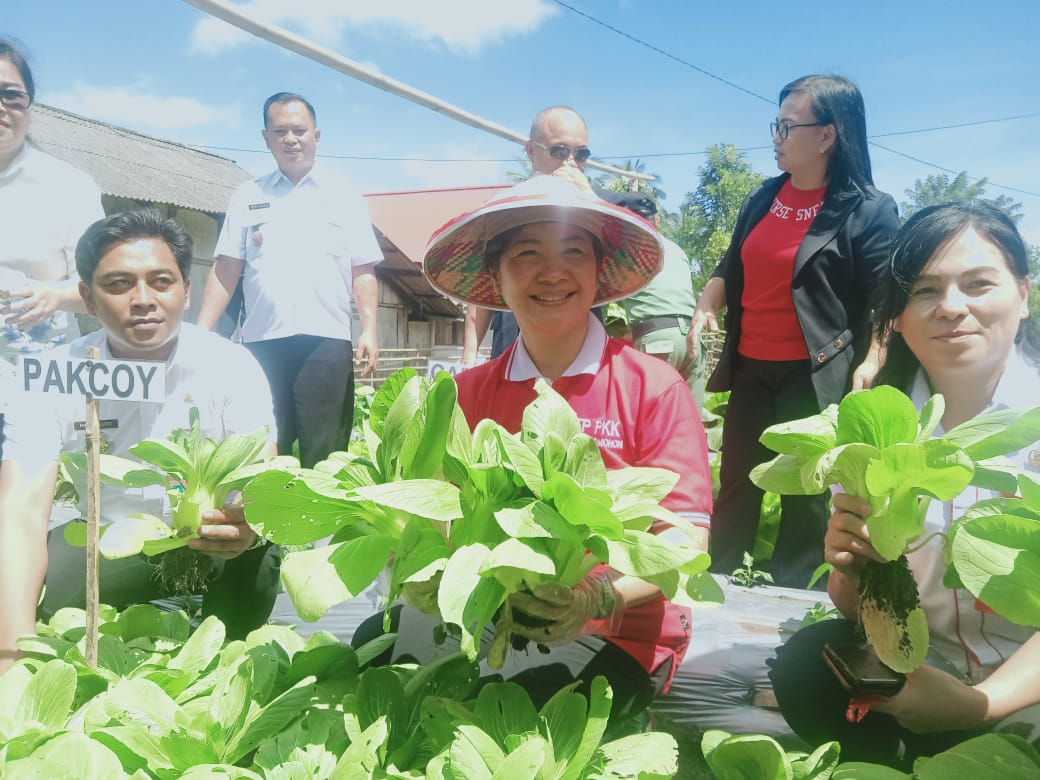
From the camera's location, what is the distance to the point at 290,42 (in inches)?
165

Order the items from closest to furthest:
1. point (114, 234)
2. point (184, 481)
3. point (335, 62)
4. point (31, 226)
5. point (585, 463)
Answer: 1. point (585, 463)
2. point (184, 481)
3. point (114, 234)
4. point (31, 226)
5. point (335, 62)

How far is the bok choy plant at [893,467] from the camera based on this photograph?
0.88 meters

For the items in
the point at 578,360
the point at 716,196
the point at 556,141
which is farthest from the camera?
the point at 716,196

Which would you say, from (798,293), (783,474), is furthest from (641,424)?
(798,293)

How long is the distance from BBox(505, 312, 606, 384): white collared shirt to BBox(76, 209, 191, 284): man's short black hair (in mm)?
803

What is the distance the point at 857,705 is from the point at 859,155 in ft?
6.20

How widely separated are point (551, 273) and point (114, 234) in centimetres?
94

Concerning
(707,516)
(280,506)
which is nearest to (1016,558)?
(707,516)

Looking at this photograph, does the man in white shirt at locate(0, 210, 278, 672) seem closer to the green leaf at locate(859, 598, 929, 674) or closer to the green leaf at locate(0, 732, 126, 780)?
the green leaf at locate(0, 732, 126, 780)

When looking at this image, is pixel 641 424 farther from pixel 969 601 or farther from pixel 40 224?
pixel 40 224

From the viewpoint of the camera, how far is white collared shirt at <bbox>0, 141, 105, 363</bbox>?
194cm

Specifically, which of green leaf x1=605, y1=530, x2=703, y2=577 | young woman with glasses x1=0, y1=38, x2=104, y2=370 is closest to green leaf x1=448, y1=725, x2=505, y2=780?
green leaf x1=605, y1=530, x2=703, y2=577

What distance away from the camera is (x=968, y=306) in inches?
47.6

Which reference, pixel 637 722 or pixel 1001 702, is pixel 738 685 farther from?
pixel 1001 702
